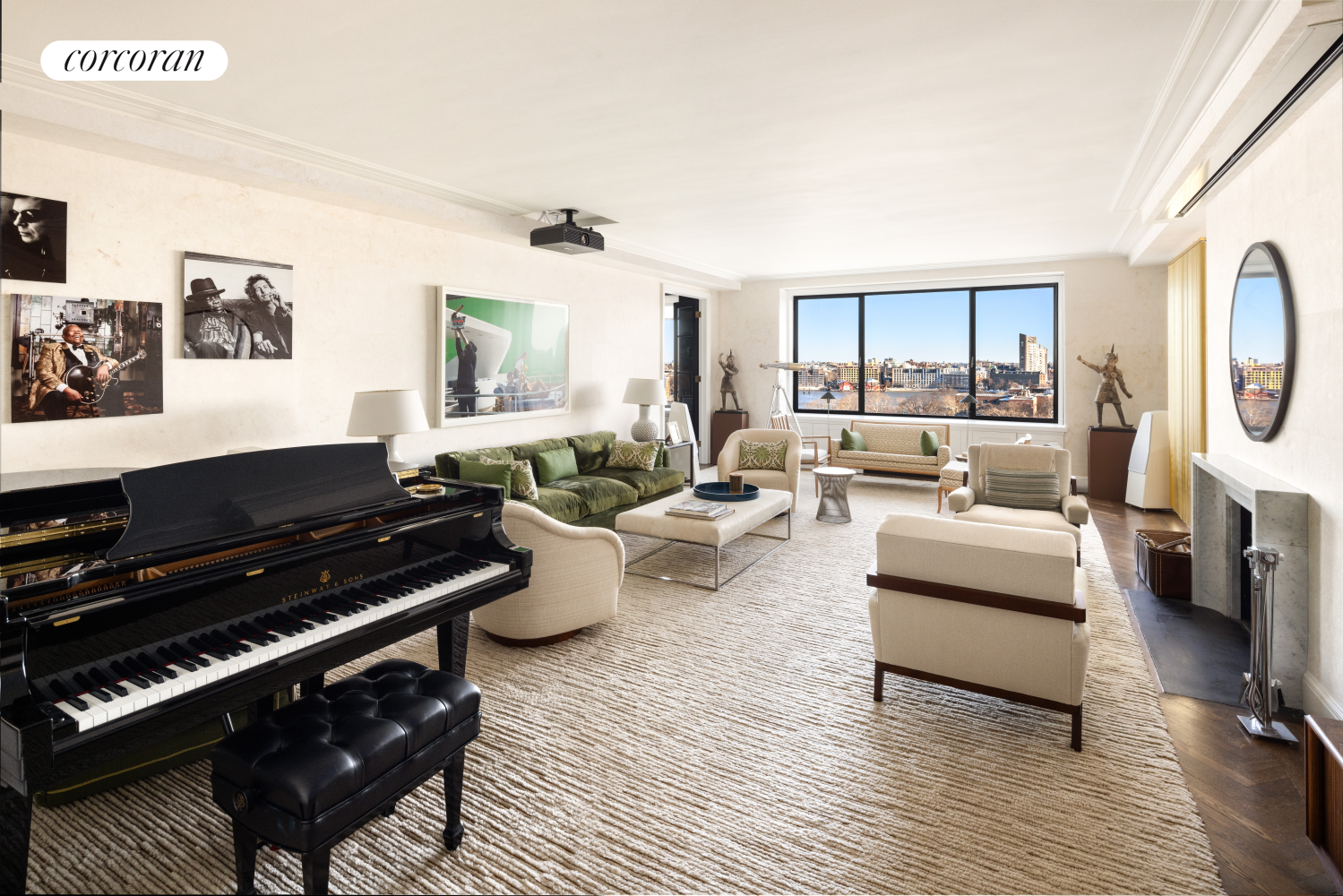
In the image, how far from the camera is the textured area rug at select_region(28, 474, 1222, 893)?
1927 millimetres

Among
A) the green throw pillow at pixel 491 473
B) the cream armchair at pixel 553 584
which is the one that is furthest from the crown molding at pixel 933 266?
the cream armchair at pixel 553 584

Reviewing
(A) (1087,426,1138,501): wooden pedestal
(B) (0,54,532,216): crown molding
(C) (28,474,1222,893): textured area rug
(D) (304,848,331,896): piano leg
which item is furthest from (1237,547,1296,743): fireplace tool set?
(A) (1087,426,1138,501): wooden pedestal

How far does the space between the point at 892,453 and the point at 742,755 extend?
609cm

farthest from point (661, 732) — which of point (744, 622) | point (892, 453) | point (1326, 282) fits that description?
point (892, 453)

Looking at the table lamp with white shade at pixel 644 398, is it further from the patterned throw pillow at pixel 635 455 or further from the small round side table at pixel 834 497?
the small round side table at pixel 834 497

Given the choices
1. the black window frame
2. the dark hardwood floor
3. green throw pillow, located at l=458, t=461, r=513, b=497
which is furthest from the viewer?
the black window frame

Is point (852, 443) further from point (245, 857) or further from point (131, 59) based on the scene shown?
point (245, 857)

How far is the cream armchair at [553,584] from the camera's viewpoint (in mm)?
3330

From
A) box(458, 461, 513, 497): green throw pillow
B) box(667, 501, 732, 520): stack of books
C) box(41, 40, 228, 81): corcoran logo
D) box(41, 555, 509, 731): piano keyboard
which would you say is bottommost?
box(41, 555, 509, 731): piano keyboard

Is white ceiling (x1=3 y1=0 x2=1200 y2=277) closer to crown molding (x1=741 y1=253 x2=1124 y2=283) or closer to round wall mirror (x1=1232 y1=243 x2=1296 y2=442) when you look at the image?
round wall mirror (x1=1232 y1=243 x2=1296 y2=442)

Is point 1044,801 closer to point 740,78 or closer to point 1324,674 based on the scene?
point 1324,674

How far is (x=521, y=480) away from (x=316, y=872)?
3.61 m

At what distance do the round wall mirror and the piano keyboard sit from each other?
370cm

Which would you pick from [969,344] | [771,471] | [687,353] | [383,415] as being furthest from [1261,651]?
[687,353]
